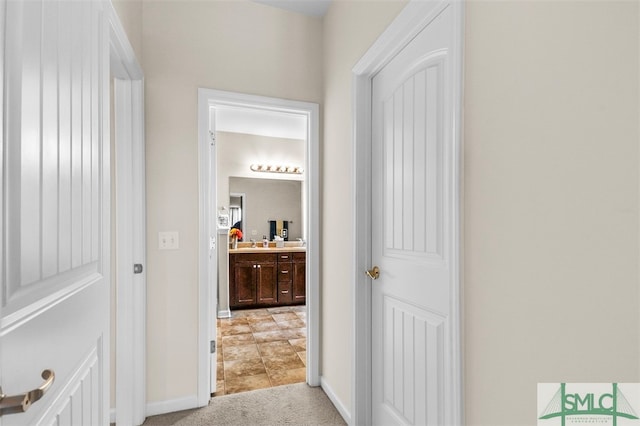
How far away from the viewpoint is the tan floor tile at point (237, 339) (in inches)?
127

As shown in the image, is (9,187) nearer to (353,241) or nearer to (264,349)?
(353,241)

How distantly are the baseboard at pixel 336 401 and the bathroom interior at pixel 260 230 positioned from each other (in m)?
0.91

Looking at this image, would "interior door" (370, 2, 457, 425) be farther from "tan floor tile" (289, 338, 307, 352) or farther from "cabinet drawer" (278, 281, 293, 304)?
"cabinet drawer" (278, 281, 293, 304)

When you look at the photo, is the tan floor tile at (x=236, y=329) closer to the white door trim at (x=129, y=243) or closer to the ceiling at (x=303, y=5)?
the white door trim at (x=129, y=243)

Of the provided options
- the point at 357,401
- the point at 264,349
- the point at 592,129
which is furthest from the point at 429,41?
the point at 264,349

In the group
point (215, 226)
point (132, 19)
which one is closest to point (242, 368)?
point (215, 226)

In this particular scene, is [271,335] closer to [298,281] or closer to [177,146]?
[298,281]

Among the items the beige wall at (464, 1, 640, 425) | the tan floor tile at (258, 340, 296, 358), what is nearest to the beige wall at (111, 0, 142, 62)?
the beige wall at (464, 1, 640, 425)

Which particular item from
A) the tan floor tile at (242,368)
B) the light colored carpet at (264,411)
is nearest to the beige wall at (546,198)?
the light colored carpet at (264,411)

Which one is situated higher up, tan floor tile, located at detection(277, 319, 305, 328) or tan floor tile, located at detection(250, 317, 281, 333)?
tan floor tile, located at detection(250, 317, 281, 333)

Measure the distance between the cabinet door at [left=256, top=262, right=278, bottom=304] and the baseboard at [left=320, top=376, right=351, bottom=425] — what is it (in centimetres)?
235

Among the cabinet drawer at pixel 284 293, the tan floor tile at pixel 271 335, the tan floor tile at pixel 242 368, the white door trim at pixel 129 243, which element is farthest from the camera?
the cabinet drawer at pixel 284 293

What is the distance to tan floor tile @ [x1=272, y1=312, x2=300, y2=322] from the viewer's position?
4059mm

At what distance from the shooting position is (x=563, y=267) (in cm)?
77
